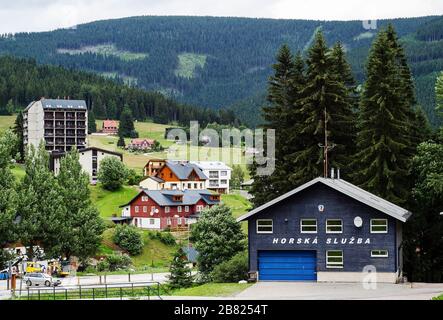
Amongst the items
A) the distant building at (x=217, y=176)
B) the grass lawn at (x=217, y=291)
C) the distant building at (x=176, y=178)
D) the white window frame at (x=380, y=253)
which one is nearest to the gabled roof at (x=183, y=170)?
the distant building at (x=176, y=178)

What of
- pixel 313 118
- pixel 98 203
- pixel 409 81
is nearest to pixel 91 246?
pixel 313 118

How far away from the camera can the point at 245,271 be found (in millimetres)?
48469

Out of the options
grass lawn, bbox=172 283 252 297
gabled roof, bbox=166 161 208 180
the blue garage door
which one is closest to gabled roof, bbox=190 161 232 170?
gabled roof, bbox=166 161 208 180

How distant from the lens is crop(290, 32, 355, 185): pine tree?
55.6 m

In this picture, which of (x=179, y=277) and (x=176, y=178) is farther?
(x=176, y=178)

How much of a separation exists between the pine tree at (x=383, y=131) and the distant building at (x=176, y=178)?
8863cm

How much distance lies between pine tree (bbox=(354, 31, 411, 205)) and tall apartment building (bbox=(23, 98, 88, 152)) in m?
146

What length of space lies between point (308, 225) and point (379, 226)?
385cm

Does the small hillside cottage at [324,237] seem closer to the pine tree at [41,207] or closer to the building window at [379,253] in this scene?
the building window at [379,253]

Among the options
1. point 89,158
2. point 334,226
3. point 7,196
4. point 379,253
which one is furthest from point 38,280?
point 89,158

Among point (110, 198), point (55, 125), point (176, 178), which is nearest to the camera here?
point (110, 198)

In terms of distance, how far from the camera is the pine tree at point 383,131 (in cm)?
5300

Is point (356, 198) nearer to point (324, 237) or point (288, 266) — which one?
point (324, 237)

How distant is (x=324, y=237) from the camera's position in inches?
1772
